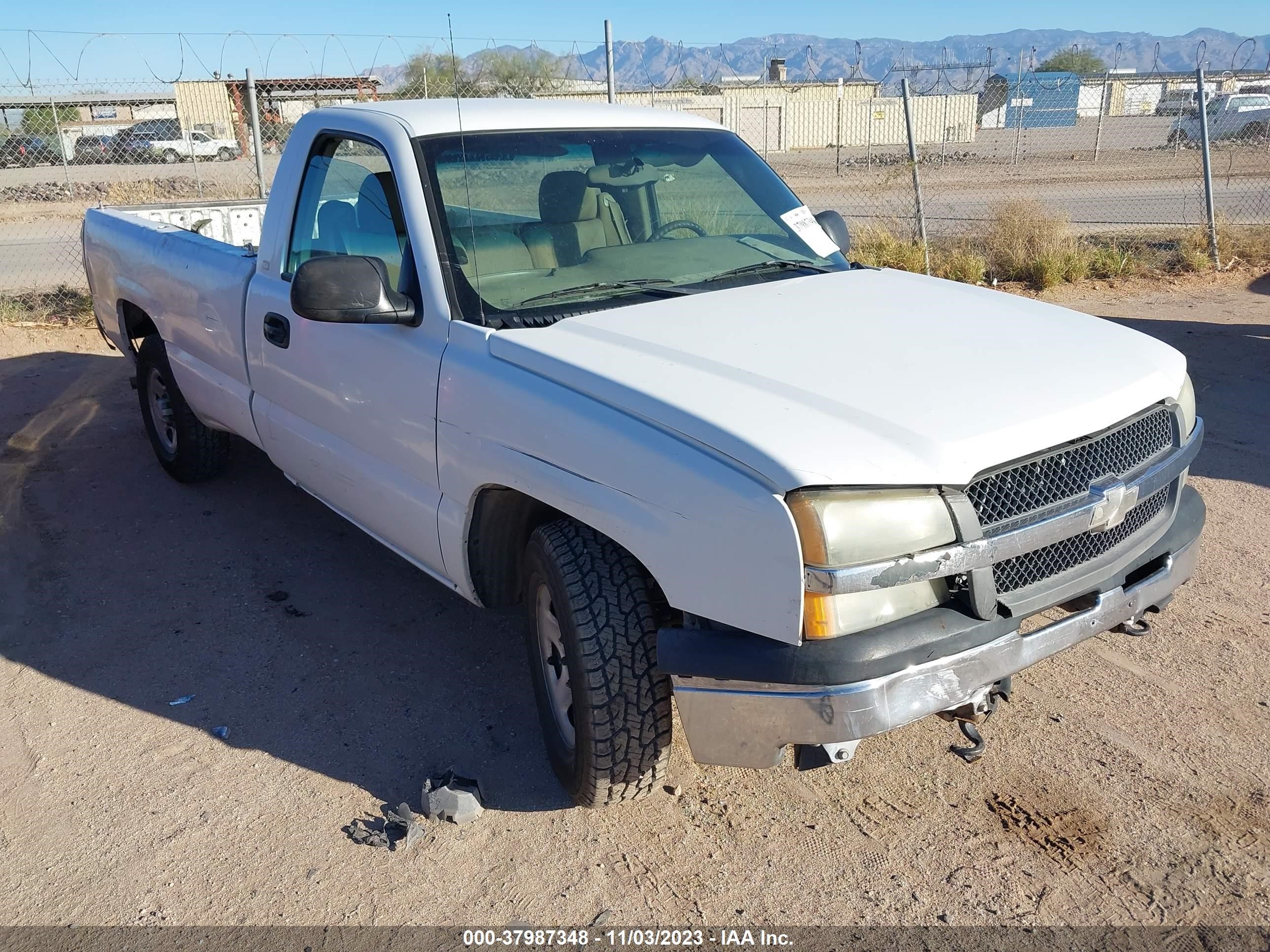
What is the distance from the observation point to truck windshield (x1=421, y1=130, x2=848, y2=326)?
348 centimetres

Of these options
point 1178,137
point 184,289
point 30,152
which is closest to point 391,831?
point 184,289

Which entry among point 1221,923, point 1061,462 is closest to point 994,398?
point 1061,462

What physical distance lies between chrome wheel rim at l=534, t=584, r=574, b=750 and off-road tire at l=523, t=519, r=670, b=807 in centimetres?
18

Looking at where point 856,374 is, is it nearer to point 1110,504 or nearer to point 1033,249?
point 1110,504

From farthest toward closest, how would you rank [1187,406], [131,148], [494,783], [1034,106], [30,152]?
[1034,106] → [30,152] → [131,148] → [494,783] → [1187,406]

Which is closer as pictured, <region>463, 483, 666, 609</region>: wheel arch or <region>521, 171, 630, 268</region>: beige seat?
<region>463, 483, 666, 609</region>: wheel arch

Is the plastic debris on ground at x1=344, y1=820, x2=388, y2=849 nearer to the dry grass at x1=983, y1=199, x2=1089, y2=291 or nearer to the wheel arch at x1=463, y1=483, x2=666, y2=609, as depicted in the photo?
the wheel arch at x1=463, y1=483, x2=666, y2=609

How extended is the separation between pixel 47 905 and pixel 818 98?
42.4 meters

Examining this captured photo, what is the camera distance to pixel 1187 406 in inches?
126

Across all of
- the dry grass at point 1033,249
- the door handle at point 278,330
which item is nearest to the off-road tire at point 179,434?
the door handle at point 278,330

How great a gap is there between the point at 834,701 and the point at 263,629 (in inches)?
109

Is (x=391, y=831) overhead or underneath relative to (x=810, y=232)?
underneath

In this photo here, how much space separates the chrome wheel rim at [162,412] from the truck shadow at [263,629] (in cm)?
25

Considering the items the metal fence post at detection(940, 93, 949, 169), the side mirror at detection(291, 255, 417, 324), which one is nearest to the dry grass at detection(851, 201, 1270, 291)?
the side mirror at detection(291, 255, 417, 324)
